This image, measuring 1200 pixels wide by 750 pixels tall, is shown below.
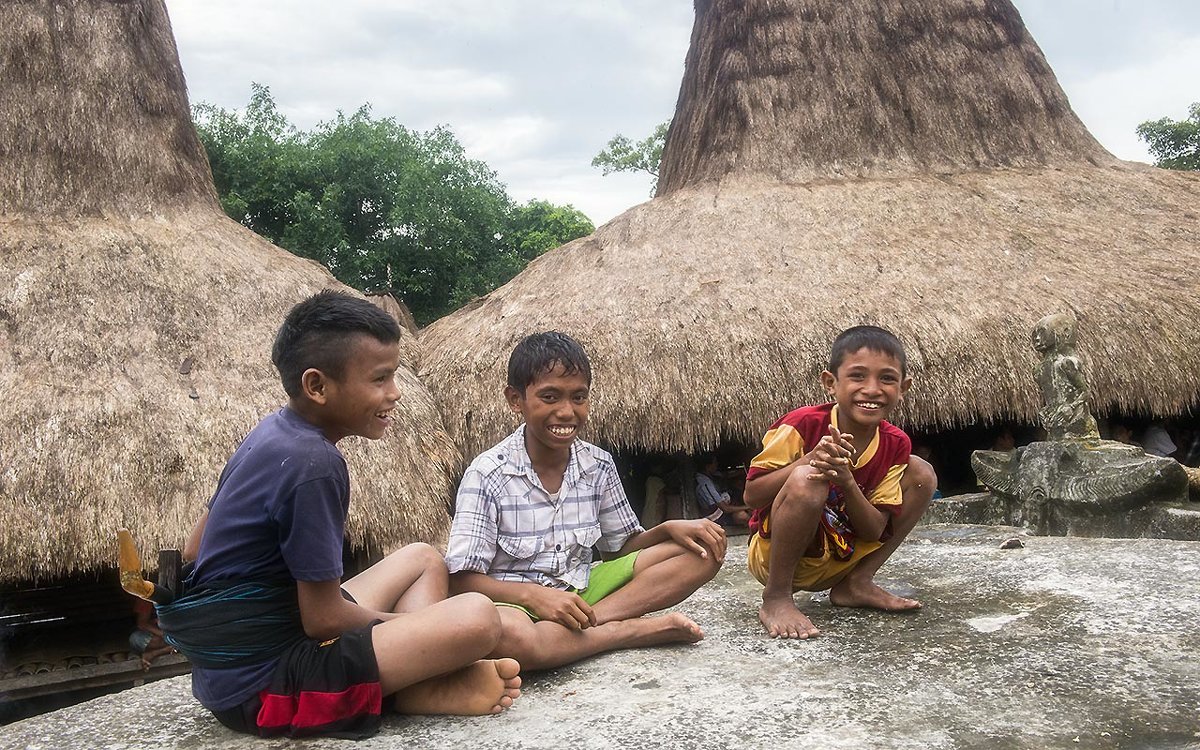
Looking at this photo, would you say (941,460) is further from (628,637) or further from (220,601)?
(220,601)

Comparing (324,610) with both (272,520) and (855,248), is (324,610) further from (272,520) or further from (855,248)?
(855,248)

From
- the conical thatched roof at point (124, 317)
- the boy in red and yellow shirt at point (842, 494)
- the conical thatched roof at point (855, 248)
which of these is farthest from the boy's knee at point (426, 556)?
the conical thatched roof at point (855, 248)

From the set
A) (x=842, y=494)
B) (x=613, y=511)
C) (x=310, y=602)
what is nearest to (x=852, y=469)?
(x=842, y=494)

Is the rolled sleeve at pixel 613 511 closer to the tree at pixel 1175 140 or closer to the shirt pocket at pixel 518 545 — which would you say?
the shirt pocket at pixel 518 545

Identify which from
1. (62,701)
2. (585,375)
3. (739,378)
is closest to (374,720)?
(585,375)

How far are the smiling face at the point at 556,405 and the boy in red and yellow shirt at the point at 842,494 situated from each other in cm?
58

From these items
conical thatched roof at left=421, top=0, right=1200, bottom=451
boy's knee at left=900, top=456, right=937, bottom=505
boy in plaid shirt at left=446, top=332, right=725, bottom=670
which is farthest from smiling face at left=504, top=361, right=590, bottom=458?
conical thatched roof at left=421, top=0, right=1200, bottom=451

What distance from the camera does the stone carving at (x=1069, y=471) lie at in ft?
14.0

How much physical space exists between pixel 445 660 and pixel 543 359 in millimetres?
901

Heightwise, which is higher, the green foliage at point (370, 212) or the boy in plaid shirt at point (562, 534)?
the green foliage at point (370, 212)

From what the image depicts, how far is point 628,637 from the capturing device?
2568 mm

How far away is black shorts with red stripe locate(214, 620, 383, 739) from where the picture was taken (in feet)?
6.36

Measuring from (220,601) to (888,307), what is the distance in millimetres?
6852

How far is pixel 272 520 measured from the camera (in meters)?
1.91
